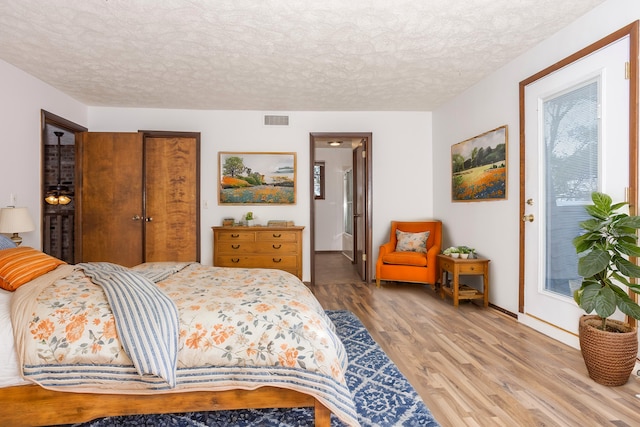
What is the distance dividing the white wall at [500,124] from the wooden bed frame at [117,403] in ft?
9.37

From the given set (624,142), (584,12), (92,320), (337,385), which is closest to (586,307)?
(624,142)

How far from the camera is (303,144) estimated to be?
5270 mm

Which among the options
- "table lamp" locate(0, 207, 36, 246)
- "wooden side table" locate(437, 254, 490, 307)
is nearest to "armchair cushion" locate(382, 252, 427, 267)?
"wooden side table" locate(437, 254, 490, 307)

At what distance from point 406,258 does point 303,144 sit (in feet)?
7.33

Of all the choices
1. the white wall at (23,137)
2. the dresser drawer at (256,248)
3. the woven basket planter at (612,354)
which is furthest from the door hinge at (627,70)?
the white wall at (23,137)

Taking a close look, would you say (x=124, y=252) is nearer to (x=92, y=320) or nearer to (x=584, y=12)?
(x=92, y=320)

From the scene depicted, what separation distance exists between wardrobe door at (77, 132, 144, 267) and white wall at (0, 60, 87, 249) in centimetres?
68

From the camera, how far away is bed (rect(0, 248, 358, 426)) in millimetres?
1524

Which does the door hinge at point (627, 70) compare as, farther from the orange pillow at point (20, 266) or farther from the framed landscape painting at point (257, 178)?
the orange pillow at point (20, 266)

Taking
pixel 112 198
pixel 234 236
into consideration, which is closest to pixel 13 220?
pixel 112 198

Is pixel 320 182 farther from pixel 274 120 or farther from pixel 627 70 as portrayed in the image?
pixel 627 70

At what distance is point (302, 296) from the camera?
80.4 inches

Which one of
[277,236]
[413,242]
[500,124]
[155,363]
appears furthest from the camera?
[413,242]

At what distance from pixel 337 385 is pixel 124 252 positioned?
4.14 meters
